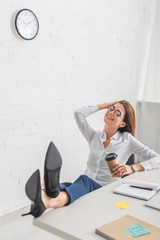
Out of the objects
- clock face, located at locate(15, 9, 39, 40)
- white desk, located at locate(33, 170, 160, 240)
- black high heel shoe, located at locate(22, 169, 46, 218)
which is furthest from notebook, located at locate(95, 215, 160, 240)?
clock face, located at locate(15, 9, 39, 40)

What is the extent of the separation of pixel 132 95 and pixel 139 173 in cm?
206

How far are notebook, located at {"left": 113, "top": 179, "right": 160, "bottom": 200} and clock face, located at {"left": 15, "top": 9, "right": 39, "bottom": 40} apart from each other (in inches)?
61.2

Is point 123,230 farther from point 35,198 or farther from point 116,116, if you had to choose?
point 116,116

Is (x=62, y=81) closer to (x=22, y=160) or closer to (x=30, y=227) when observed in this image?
(x=22, y=160)

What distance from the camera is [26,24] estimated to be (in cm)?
245

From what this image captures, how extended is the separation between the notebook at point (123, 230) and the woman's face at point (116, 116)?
0.90 metres

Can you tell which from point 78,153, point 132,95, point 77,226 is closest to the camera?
Answer: point 77,226

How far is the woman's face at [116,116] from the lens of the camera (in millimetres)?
1983

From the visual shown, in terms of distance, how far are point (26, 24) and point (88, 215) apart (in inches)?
70.5

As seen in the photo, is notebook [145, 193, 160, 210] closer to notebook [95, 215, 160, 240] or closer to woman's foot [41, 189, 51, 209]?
notebook [95, 215, 160, 240]

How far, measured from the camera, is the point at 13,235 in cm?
211

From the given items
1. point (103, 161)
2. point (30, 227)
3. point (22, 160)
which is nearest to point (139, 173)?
point (103, 161)

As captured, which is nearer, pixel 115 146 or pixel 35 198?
pixel 35 198

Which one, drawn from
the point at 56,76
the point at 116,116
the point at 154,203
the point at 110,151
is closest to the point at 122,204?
the point at 154,203
